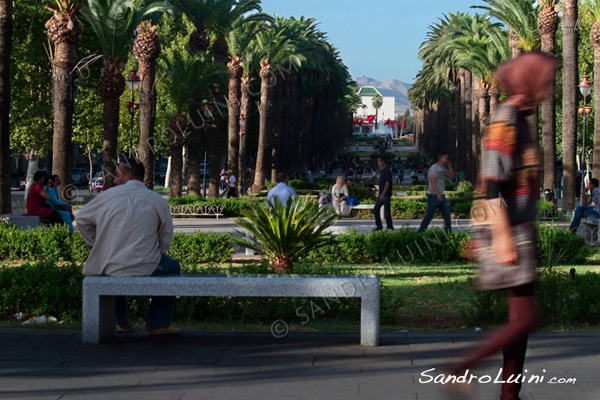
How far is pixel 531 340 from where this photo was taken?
6621 mm

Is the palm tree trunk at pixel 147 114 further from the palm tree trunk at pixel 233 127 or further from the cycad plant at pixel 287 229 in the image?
the cycad plant at pixel 287 229

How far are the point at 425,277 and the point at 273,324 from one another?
13.9 feet

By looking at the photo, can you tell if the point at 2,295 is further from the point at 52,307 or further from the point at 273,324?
the point at 273,324

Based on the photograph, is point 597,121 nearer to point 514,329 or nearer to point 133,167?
point 133,167

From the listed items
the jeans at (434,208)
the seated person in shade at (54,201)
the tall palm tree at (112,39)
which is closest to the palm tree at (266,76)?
the tall palm tree at (112,39)

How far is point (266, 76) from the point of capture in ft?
150

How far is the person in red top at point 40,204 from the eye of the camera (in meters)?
15.6

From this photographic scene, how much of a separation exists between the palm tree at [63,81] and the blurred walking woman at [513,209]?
733 inches

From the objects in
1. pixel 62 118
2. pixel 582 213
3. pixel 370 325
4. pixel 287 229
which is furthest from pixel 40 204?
pixel 370 325

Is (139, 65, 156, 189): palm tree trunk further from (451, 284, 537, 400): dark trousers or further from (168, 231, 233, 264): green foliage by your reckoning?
(451, 284, 537, 400): dark trousers

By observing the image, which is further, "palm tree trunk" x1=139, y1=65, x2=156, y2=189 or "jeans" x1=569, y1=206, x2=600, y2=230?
"palm tree trunk" x1=139, y1=65, x2=156, y2=189

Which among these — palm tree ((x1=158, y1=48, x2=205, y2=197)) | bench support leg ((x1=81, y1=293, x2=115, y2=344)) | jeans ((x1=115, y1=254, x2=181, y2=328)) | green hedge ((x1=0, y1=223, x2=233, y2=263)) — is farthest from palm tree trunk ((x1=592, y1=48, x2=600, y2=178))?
bench support leg ((x1=81, y1=293, x2=115, y2=344))

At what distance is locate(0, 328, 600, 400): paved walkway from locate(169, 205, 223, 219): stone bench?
19.8m

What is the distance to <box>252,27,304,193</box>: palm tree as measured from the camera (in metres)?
43.9
